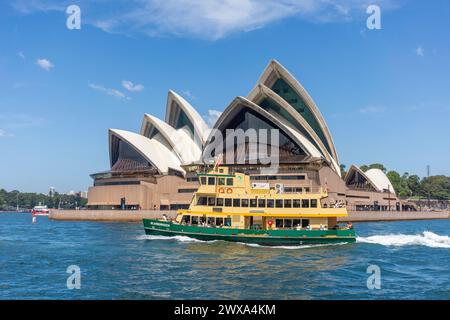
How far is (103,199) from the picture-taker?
82.3m

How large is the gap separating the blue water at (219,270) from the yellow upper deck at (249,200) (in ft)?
8.51

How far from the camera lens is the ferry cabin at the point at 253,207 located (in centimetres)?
3294

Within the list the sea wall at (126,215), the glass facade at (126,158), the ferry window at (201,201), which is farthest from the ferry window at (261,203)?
the glass facade at (126,158)

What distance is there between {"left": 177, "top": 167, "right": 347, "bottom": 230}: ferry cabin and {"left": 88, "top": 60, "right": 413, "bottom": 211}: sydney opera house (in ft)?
136

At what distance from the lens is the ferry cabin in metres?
32.9

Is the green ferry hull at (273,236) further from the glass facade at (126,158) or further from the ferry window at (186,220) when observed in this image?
the glass facade at (126,158)

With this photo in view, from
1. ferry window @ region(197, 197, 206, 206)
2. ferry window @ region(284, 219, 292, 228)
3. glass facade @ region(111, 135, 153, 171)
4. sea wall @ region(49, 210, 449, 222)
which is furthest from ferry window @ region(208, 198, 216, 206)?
glass facade @ region(111, 135, 153, 171)

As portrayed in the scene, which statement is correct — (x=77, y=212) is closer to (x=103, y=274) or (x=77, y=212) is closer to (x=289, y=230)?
(x=289, y=230)

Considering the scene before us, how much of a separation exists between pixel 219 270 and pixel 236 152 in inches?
2392

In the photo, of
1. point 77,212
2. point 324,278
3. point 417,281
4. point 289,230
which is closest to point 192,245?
point 289,230

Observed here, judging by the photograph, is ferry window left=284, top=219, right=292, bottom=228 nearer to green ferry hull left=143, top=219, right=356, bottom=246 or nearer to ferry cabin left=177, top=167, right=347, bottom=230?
ferry cabin left=177, top=167, right=347, bottom=230

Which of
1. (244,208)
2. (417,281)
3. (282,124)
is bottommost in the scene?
(417,281)

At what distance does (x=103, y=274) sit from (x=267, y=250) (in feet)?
40.2
